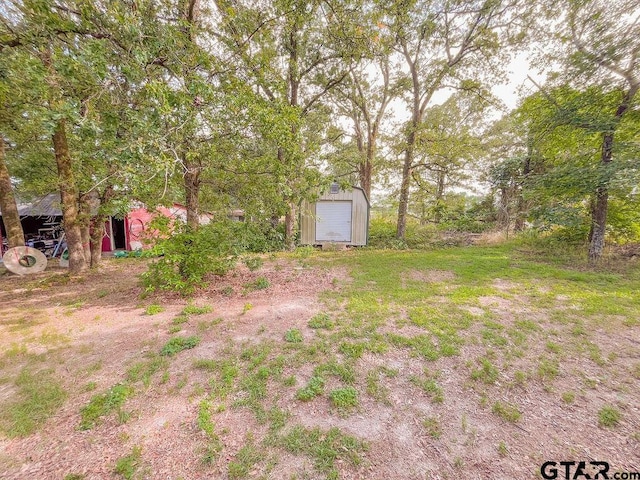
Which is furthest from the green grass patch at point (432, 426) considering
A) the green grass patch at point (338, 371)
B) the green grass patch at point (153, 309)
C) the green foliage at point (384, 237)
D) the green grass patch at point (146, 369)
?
the green foliage at point (384, 237)

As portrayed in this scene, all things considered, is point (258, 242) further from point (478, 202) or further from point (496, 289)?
point (478, 202)

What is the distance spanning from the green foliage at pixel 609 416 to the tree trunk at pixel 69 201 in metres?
8.26

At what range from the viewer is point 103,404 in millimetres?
2154

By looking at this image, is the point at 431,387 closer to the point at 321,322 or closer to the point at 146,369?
the point at 321,322

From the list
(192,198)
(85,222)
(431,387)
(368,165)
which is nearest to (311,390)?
(431,387)

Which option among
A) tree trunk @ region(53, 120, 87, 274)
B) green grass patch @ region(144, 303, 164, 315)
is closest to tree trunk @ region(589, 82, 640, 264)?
green grass patch @ region(144, 303, 164, 315)

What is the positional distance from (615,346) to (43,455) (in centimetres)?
579

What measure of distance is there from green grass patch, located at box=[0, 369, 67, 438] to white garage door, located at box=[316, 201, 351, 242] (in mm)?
8953

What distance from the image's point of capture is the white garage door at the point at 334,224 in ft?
35.4

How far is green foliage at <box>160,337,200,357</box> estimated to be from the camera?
291 centimetres

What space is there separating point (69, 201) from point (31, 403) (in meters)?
5.09

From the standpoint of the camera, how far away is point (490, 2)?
7805 millimetres

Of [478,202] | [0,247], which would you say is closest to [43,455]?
[0,247]

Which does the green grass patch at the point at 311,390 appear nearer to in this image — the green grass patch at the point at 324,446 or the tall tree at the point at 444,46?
the green grass patch at the point at 324,446
